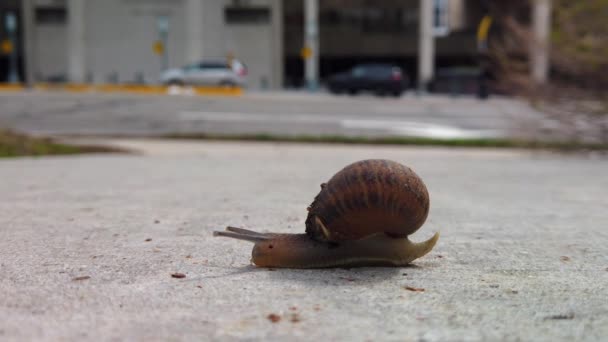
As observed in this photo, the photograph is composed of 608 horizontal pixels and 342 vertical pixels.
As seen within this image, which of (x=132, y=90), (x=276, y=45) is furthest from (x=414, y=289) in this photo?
(x=276, y=45)

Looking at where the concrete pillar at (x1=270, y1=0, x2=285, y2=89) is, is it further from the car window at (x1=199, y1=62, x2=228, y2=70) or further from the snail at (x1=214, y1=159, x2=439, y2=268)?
the snail at (x1=214, y1=159, x2=439, y2=268)

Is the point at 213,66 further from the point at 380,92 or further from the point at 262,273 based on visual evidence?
the point at 262,273

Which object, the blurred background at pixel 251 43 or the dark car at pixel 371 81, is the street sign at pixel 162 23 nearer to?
the blurred background at pixel 251 43

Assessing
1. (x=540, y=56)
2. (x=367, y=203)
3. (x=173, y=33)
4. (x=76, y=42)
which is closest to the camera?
(x=367, y=203)

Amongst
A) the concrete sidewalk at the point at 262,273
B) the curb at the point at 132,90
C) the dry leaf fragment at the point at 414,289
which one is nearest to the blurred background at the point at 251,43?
the curb at the point at 132,90

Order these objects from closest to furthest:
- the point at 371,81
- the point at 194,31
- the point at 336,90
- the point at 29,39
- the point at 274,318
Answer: the point at 274,318, the point at 371,81, the point at 336,90, the point at 194,31, the point at 29,39

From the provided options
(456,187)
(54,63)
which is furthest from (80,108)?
(54,63)
